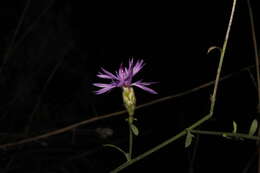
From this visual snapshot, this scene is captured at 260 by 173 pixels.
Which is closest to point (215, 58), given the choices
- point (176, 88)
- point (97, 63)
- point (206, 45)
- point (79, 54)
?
point (206, 45)

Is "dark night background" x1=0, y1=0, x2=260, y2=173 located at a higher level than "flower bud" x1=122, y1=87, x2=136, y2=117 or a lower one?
higher

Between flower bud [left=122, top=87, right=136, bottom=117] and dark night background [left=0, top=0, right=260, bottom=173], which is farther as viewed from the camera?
dark night background [left=0, top=0, right=260, bottom=173]

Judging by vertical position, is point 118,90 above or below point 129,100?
above

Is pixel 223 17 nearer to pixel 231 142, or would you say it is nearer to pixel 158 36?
pixel 158 36

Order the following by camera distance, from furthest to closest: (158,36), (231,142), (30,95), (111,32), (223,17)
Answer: (30,95) → (111,32) → (158,36) → (223,17) → (231,142)

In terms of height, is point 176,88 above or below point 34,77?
below

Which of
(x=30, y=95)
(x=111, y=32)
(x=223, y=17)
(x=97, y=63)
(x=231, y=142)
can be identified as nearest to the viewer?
(x=231, y=142)

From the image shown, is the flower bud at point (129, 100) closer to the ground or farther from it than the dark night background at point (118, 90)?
closer to the ground

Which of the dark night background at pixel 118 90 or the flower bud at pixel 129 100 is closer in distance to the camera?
the flower bud at pixel 129 100
